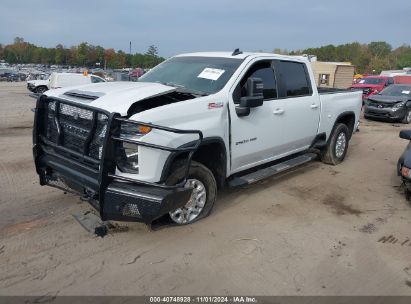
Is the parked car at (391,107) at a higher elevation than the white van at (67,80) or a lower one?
lower

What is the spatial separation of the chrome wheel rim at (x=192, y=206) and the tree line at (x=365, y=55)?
4033 inches

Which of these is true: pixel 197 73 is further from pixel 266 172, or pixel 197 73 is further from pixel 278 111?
pixel 266 172

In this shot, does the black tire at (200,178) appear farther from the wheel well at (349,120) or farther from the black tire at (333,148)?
the wheel well at (349,120)

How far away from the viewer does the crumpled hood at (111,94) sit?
4.10 m

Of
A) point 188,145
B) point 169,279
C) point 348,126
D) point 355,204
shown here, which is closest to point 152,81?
point 188,145

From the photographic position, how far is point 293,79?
628 centimetres

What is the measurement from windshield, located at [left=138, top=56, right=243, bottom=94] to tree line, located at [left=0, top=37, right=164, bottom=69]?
94.5 metres

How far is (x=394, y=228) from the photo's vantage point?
197 inches

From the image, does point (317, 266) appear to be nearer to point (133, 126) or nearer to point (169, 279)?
point (169, 279)

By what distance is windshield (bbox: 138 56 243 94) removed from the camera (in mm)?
5070

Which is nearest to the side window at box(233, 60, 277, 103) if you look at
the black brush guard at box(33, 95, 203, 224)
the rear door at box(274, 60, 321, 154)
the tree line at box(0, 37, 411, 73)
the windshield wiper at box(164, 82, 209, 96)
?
the rear door at box(274, 60, 321, 154)

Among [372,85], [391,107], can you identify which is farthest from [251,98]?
[372,85]

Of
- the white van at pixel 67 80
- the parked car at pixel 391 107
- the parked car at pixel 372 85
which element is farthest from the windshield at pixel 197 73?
the white van at pixel 67 80

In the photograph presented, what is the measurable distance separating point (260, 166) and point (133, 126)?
8.21 ft
